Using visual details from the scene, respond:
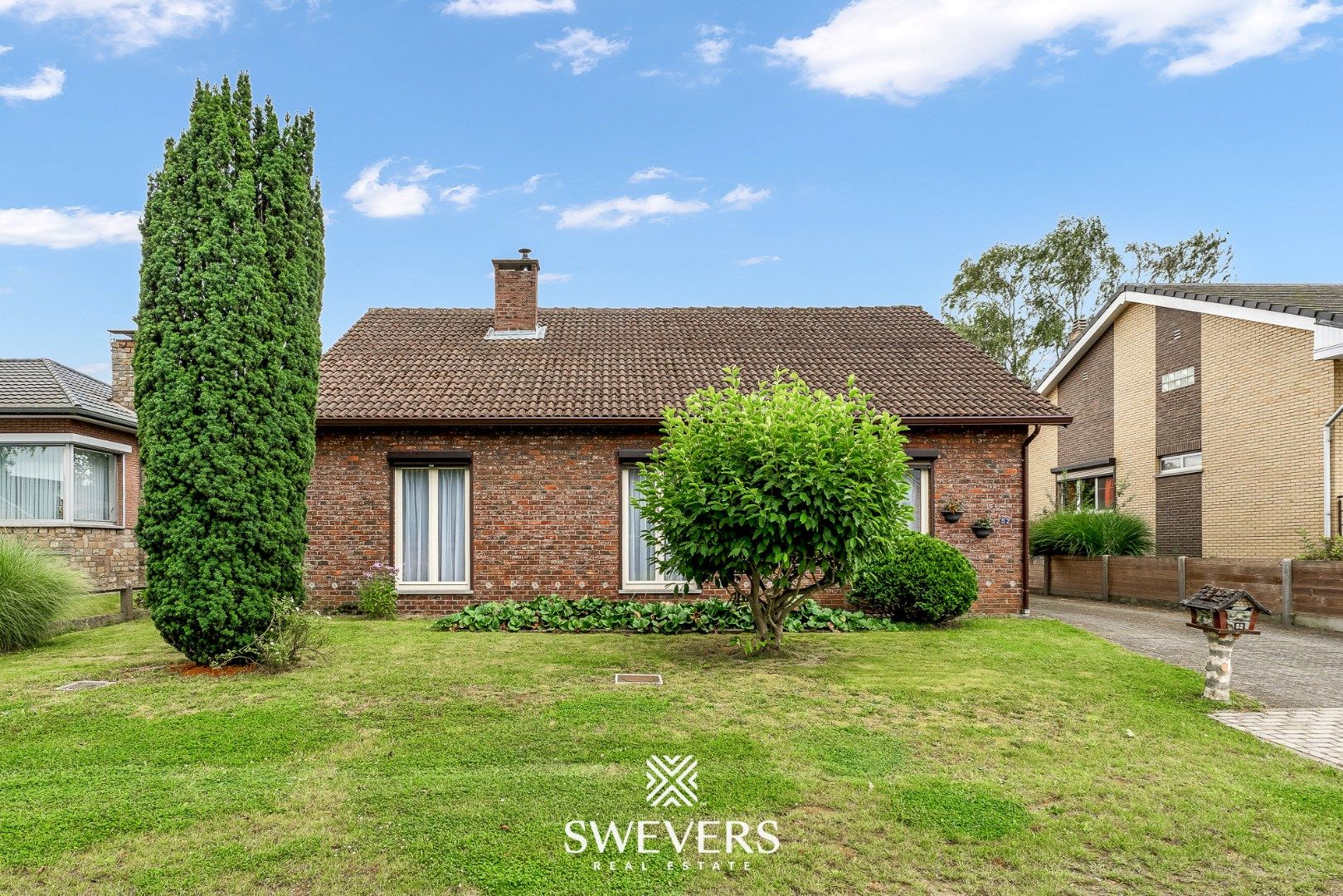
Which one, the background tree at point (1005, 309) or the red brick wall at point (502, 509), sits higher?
the background tree at point (1005, 309)

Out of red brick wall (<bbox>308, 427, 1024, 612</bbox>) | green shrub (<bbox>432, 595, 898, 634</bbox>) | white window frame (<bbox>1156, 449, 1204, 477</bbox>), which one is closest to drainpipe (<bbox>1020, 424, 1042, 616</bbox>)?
green shrub (<bbox>432, 595, 898, 634</bbox>)

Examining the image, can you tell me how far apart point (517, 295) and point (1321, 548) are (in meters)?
14.4

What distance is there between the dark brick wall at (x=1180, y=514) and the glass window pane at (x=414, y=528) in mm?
15382

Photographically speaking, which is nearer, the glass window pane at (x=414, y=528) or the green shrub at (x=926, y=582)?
the green shrub at (x=926, y=582)

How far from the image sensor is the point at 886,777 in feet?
15.8

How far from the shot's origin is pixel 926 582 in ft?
35.0

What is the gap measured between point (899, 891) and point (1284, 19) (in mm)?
19951

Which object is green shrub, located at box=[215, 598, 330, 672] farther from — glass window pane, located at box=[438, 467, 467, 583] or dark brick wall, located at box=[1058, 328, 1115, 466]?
dark brick wall, located at box=[1058, 328, 1115, 466]

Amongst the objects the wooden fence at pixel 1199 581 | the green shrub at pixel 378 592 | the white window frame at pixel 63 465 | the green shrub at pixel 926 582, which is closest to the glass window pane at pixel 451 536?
the green shrub at pixel 378 592

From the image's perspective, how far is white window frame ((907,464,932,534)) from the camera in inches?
485

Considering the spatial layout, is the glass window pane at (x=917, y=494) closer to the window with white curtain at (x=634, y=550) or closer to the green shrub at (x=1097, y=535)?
the window with white curtain at (x=634, y=550)

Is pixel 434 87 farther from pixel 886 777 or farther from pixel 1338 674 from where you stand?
pixel 1338 674

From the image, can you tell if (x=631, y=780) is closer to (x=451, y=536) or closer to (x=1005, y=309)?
(x=451, y=536)

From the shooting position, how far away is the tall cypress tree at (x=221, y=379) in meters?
7.35
